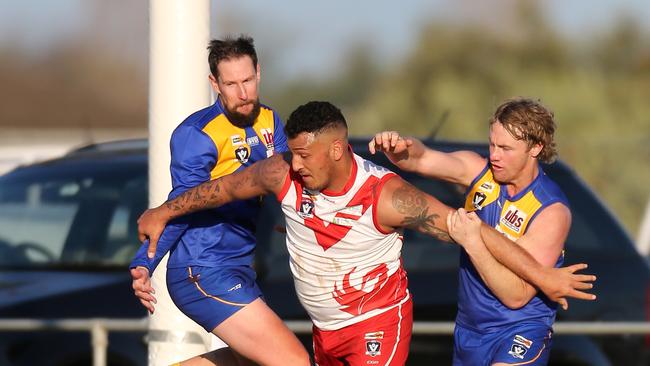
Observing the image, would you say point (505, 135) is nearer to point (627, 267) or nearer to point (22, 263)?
point (627, 267)

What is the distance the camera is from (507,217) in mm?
6223

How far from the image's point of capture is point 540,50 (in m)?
35.2

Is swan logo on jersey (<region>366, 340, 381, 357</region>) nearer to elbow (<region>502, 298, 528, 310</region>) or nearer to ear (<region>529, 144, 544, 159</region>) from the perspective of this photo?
elbow (<region>502, 298, 528, 310</region>)

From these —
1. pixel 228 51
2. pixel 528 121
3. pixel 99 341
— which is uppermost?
pixel 228 51

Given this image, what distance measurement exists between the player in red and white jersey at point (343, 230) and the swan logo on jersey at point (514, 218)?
0.39 m

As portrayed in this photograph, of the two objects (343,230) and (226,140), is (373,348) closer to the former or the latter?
(343,230)

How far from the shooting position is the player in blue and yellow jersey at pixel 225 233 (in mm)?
6324

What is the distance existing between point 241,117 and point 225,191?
461 millimetres

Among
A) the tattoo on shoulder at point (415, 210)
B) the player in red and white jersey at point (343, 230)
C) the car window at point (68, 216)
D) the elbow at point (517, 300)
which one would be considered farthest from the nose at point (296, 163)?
the car window at point (68, 216)

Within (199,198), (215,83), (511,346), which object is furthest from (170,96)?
(511,346)

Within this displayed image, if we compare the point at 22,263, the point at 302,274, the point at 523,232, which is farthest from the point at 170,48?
the point at 22,263

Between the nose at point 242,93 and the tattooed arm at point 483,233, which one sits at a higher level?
the nose at point 242,93

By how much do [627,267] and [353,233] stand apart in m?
2.95

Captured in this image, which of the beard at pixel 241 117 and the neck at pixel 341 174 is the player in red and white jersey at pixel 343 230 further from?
the beard at pixel 241 117
